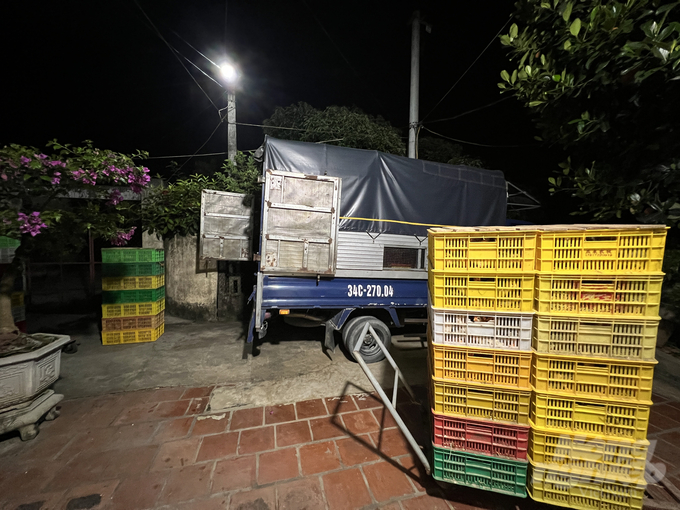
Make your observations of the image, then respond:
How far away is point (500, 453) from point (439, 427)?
1.40 feet

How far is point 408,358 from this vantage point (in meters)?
4.64

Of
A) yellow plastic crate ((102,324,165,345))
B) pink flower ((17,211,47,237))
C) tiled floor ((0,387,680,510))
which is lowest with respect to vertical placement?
tiled floor ((0,387,680,510))

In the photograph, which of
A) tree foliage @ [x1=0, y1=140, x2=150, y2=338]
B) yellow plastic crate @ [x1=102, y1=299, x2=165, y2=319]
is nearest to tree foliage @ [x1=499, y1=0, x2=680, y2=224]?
tree foliage @ [x1=0, y1=140, x2=150, y2=338]

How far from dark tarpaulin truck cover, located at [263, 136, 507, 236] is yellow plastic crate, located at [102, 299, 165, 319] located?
3863 millimetres

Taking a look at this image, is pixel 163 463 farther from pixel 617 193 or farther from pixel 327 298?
pixel 617 193

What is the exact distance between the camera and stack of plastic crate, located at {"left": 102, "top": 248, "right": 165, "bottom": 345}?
16.7 feet

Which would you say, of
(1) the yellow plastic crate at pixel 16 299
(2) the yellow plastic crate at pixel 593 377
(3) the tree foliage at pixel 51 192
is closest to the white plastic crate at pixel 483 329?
(2) the yellow plastic crate at pixel 593 377

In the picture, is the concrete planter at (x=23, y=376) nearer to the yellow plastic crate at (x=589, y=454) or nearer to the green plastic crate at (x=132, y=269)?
the green plastic crate at (x=132, y=269)

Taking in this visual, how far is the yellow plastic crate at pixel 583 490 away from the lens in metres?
1.62

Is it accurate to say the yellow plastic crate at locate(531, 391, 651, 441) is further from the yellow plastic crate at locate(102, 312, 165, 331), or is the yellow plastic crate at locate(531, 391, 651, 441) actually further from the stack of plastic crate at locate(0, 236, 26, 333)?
the stack of plastic crate at locate(0, 236, 26, 333)

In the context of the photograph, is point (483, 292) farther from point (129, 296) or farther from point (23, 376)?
point (129, 296)

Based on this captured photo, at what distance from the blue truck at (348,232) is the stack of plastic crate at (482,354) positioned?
238 centimetres

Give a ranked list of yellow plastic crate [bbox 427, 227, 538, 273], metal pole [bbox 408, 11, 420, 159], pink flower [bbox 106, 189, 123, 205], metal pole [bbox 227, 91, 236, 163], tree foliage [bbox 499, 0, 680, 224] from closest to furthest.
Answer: yellow plastic crate [bbox 427, 227, 538, 273], tree foliage [bbox 499, 0, 680, 224], pink flower [bbox 106, 189, 123, 205], metal pole [bbox 408, 11, 420, 159], metal pole [bbox 227, 91, 236, 163]

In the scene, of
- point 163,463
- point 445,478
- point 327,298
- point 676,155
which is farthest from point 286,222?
point 676,155
